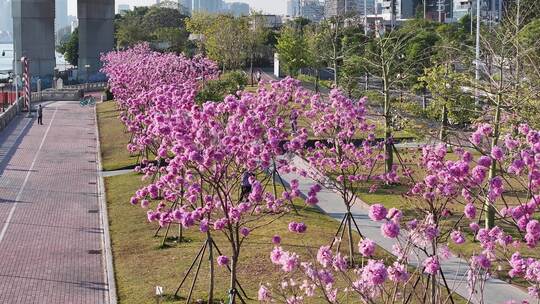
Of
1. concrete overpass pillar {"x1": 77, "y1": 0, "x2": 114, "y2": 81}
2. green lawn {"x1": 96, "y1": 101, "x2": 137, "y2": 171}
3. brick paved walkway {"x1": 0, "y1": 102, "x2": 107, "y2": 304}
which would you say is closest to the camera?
brick paved walkway {"x1": 0, "y1": 102, "x2": 107, "y2": 304}

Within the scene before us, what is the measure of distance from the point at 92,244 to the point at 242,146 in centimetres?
822

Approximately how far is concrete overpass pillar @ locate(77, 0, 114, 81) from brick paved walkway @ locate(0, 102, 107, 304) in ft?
163

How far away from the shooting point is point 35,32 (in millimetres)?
83750

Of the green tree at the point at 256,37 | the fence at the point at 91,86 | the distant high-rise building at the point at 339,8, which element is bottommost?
the fence at the point at 91,86

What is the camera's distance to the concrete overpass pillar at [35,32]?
83250 millimetres

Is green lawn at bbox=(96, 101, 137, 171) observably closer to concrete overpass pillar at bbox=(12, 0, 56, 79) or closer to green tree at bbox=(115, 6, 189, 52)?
concrete overpass pillar at bbox=(12, 0, 56, 79)

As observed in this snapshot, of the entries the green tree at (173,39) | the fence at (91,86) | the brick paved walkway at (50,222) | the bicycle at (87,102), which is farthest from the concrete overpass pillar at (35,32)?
the brick paved walkway at (50,222)

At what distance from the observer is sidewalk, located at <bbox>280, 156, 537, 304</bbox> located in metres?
14.3

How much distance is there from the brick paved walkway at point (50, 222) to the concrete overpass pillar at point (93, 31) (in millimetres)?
49647

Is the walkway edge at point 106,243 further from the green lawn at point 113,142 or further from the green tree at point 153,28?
the green tree at point 153,28

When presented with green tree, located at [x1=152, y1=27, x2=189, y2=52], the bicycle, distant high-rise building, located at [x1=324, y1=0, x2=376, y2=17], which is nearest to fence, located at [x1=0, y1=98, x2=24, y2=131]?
the bicycle

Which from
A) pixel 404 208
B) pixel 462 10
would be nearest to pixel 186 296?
pixel 404 208

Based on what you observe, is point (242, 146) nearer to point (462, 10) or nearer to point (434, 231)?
point (434, 231)

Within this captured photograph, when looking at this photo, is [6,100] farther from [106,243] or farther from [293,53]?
[106,243]
